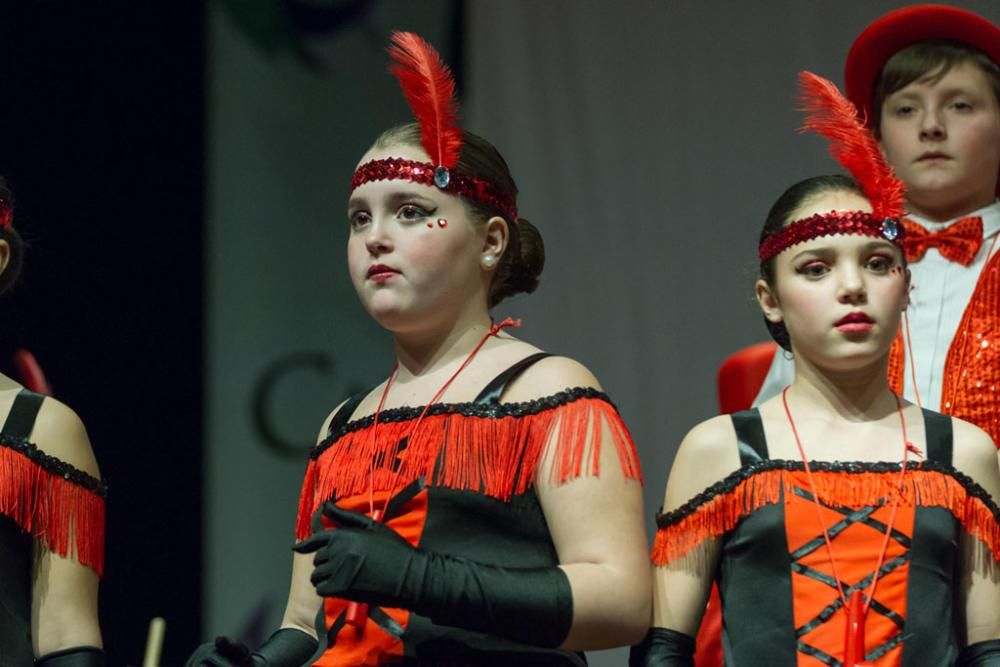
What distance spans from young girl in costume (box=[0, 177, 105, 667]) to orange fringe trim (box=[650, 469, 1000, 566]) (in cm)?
101

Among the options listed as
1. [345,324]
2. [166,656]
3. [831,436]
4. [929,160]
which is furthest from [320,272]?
[831,436]

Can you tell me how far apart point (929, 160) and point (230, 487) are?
2201 millimetres

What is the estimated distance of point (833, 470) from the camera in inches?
100

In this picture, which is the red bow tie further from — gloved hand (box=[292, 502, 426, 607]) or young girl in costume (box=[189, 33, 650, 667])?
gloved hand (box=[292, 502, 426, 607])

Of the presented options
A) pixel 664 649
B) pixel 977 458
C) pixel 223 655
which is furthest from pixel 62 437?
pixel 977 458

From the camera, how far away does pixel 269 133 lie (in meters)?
4.63

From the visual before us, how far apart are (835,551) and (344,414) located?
2.72ft

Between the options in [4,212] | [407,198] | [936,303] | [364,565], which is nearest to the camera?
[364,565]

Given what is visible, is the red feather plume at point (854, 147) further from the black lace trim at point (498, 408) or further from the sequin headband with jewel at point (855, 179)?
the black lace trim at point (498, 408)

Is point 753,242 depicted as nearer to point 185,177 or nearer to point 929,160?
point 929,160

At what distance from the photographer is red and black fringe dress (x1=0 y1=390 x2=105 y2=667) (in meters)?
2.71

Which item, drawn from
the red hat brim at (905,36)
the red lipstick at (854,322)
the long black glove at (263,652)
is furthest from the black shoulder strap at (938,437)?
the long black glove at (263,652)

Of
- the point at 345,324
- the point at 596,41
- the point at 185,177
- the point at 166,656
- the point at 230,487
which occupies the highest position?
the point at 596,41

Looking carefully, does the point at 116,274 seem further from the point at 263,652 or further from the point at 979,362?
the point at 979,362
